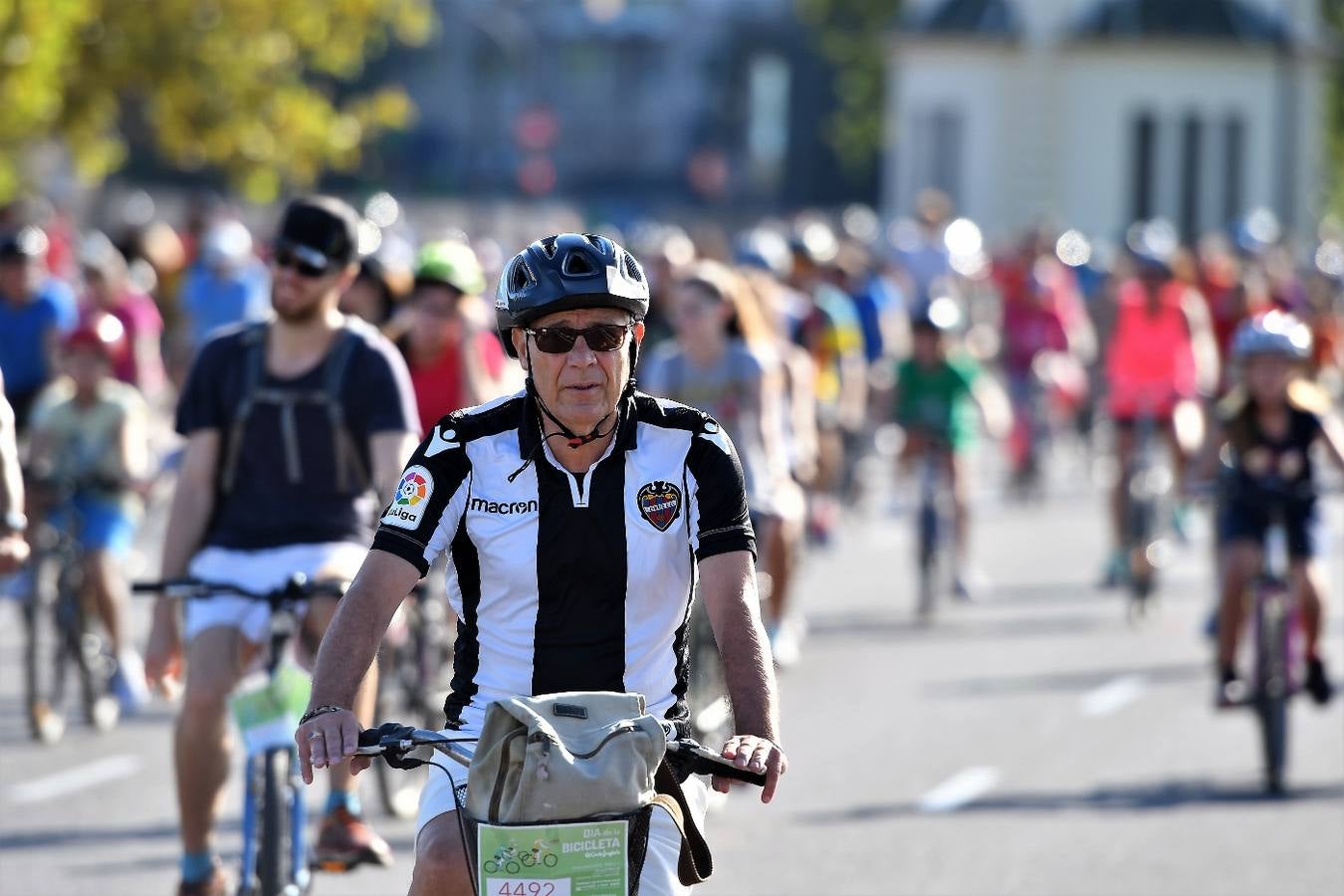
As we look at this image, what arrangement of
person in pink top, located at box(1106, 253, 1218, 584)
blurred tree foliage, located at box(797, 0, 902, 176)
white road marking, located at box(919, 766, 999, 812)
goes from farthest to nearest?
1. blurred tree foliage, located at box(797, 0, 902, 176)
2. person in pink top, located at box(1106, 253, 1218, 584)
3. white road marking, located at box(919, 766, 999, 812)

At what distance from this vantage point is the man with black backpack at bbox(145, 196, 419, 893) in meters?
7.66

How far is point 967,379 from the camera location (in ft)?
53.7

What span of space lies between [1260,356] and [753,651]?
21.6 feet

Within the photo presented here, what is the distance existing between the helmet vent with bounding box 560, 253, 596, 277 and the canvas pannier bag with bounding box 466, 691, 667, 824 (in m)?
0.86

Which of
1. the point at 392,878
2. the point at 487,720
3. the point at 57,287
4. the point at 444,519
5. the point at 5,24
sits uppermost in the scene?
the point at 5,24

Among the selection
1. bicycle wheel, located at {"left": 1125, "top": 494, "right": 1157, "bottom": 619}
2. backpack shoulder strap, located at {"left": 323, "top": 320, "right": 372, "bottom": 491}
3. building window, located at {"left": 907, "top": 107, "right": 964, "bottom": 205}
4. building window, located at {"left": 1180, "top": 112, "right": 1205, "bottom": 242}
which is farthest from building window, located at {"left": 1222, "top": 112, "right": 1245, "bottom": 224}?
backpack shoulder strap, located at {"left": 323, "top": 320, "right": 372, "bottom": 491}

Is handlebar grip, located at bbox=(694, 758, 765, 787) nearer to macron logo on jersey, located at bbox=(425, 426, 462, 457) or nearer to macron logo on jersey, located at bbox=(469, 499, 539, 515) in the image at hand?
macron logo on jersey, located at bbox=(469, 499, 539, 515)

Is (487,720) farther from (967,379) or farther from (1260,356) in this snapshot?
(967,379)

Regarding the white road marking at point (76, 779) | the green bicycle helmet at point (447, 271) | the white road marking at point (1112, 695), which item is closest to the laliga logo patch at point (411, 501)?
the green bicycle helmet at point (447, 271)

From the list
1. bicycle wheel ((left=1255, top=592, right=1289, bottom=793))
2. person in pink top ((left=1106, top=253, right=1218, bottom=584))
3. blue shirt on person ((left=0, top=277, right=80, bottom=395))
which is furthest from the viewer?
person in pink top ((left=1106, top=253, right=1218, bottom=584))

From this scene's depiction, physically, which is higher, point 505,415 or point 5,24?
point 5,24

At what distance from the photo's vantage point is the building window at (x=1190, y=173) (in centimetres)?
6147

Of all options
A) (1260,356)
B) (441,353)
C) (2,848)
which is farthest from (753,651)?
(1260,356)

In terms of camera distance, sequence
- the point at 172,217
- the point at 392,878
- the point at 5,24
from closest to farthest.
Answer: the point at 392,878
the point at 5,24
the point at 172,217
